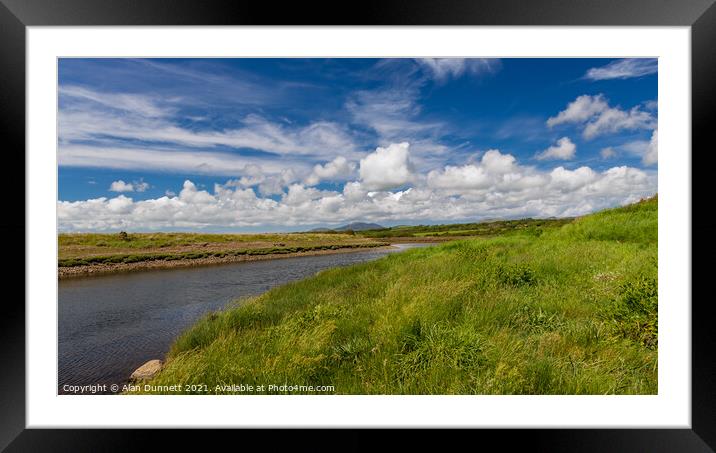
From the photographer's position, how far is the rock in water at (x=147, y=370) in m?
4.07

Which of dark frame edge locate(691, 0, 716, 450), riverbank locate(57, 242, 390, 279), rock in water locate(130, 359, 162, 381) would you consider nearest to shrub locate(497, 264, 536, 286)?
dark frame edge locate(691, 0, 716, 450)

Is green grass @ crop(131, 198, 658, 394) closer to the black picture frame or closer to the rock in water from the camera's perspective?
the rock in water

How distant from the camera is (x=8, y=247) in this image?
106 inches

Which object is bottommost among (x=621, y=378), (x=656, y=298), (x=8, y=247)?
(x=621, y=378)

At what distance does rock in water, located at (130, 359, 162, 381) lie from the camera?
13.3ft

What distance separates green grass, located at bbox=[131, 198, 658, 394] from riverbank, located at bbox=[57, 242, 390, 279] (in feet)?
14.0

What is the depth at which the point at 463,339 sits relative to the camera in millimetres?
3031

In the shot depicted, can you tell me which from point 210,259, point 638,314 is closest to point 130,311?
point 210,259
